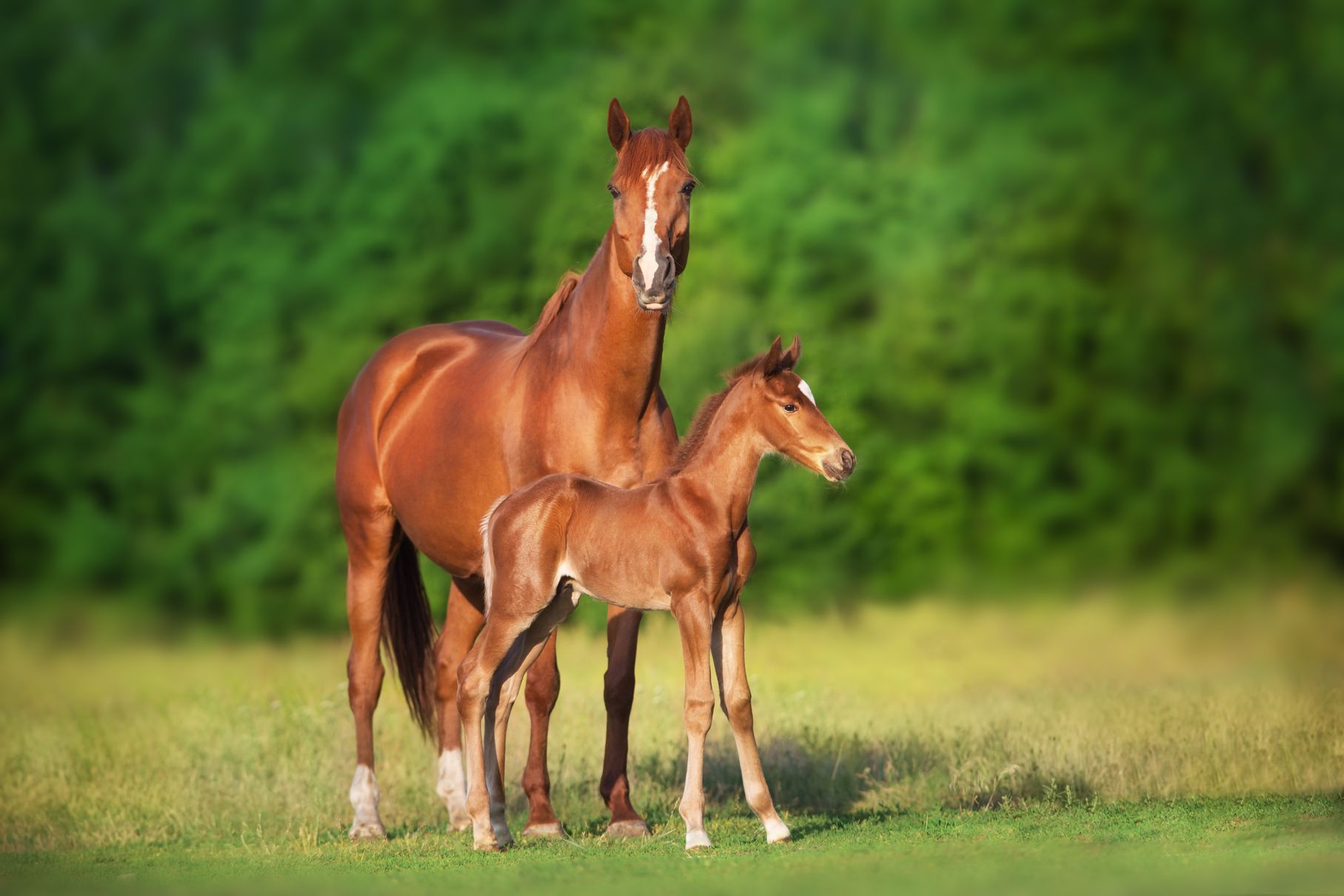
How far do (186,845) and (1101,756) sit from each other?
5.77 m

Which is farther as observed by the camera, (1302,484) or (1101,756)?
(1302,484)

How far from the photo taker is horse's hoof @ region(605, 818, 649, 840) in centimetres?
872

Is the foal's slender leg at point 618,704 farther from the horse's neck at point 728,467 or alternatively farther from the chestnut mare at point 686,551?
the horse's neck at point 728,467

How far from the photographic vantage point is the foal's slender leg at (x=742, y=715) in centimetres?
779

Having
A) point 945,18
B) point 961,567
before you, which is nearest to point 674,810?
point 961,567

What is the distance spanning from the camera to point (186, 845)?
930cm

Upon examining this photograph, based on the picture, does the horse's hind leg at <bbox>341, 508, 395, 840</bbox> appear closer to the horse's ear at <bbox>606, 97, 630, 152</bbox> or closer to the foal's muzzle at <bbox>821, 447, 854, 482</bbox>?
the horse's ear at <bbox>606, 97, 630, 152</bbox>

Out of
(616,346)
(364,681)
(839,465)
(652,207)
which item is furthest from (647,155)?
(364,681)

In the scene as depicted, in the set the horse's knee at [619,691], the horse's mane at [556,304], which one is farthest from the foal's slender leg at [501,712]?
the horse's mane at [556,304]

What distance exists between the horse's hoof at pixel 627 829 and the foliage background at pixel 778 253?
1088cm

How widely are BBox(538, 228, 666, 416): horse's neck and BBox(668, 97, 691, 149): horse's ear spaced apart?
638mm

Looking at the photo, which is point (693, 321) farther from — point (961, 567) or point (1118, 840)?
point (1118, 840)

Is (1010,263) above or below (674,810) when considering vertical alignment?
above

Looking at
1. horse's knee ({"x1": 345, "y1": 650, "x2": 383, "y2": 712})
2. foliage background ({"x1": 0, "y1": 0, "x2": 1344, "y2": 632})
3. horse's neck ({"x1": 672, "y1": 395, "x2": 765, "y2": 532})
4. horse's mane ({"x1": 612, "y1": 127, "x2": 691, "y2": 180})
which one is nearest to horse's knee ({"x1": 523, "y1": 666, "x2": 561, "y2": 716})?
horse's knee ({"x1": 345, "y1": 650, "x2": 383, "y2": 712})
